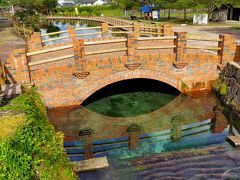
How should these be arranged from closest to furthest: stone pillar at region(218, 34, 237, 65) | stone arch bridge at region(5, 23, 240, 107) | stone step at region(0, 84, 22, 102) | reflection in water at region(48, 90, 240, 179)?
reflection in water at region(48, 90, 240, 179), stone step at region(0, 84, 22, 102), stone arch bridge at region(5, 23, 240, 107), stone pillar at region(218, 34, 237, 65)

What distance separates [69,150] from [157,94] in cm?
617

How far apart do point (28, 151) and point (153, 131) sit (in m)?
5.92

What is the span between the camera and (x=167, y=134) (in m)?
9.98

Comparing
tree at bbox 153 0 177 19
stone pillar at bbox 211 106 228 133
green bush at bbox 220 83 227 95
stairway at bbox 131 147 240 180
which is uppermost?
tree at bbox 153 0 177 19

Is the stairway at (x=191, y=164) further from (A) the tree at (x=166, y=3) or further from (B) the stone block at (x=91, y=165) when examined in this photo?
(A) the tree at (x=166, y=3)

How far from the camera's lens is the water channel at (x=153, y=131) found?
7.27 meters

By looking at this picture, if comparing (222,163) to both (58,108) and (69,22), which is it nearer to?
(58,108)

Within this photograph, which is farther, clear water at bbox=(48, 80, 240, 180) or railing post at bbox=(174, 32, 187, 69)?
railing post at bbox=(174, 32, 187, 69)

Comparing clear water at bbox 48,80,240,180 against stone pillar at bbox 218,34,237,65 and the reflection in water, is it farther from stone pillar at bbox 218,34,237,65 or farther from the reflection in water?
stone pillar at bbox 218,34,237,65

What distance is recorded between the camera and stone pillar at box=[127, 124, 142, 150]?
30.0 feet

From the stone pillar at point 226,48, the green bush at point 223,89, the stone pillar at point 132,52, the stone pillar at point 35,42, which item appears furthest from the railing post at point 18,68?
the stone pillar at point 226,48

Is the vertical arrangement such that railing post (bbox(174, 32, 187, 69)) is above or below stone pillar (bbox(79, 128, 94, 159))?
above

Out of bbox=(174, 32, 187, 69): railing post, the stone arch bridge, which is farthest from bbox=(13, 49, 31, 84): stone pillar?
bbox=(174, 32, 187, 69): railing post

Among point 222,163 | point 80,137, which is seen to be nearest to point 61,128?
point 80,137
